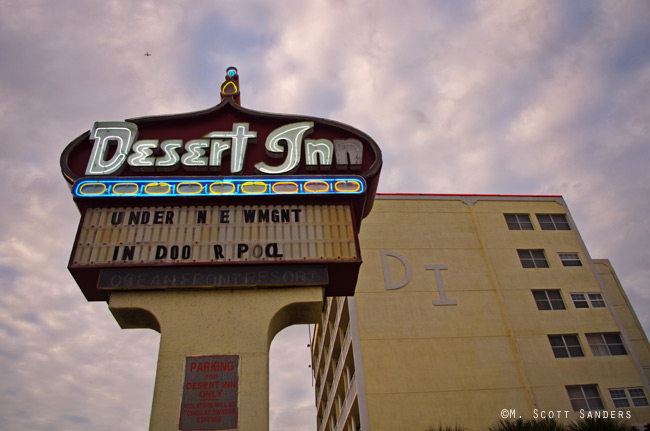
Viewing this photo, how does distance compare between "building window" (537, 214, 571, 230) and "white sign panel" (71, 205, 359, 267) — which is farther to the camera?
"building window" (537, 214, 571, 230)

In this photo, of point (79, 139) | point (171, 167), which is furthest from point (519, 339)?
point (79, 139)

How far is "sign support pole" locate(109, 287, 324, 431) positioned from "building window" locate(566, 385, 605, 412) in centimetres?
2180

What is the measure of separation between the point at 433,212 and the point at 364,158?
20.6 metres

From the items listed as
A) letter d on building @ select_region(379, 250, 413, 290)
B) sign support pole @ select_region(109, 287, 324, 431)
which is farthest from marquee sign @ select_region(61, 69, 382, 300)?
letter d on building @ select_region(379, 250, 413, 290)

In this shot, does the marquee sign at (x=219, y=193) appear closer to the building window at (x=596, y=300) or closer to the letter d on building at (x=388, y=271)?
the letter d on building at (x=388, y=271)

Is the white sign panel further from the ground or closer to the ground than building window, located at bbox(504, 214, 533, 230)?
closer to the ground

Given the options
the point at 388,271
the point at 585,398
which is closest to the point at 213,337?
the point at 388,271

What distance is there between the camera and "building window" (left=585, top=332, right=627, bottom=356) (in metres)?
A: 28.4

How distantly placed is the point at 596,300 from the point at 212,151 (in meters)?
28.4

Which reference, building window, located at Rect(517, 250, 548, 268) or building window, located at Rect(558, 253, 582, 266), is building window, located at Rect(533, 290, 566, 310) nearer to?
building window, located at Rect(517, 250, 548, 268)

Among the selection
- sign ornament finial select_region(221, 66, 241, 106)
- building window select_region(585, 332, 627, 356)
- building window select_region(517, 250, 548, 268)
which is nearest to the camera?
sign ornament finial select_region(221, 66, 241, 106)

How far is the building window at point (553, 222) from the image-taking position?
34312 mm

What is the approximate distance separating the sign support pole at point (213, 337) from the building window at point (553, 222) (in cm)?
2803

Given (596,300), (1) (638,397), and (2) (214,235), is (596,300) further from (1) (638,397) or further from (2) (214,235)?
(2) (214,235)
